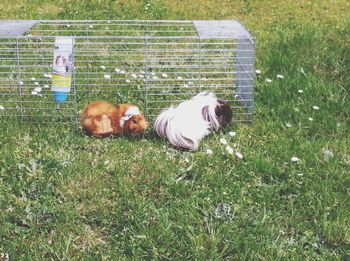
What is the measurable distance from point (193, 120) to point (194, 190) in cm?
75

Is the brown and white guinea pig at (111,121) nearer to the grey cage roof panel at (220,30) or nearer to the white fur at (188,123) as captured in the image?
the white fur at (188,123)

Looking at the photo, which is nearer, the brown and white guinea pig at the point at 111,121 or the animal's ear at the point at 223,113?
the brown and white guinea pig at the point at 111,121

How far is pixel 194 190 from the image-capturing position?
11.6ft

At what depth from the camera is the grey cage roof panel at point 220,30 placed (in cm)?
439

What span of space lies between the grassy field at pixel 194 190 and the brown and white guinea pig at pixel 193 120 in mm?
83

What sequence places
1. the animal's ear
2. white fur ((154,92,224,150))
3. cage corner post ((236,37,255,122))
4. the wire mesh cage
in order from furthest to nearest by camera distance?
cage corner post ((236,37,255,122)) → the wire mesh cage → the animal's ear → white fur ((154,92,224,150))

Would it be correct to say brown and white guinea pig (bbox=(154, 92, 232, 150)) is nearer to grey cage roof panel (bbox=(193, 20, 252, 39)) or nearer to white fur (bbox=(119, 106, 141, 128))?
white fur (bbox=(119, 106, 141, 128))

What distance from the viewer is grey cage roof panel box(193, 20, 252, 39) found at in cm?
439

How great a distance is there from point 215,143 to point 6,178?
57.4 inches

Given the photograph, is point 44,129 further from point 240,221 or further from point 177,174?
point 240,221

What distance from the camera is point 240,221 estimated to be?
3.20m

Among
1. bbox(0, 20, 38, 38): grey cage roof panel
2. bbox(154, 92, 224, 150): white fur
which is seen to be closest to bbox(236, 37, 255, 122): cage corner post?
bbox(154, 92, 224, 150): white fur

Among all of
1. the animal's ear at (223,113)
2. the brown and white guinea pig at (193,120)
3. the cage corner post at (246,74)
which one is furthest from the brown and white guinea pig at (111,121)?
the cage corner post at (246,74)

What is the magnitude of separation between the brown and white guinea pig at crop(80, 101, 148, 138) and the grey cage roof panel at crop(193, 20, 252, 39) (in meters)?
0.77
